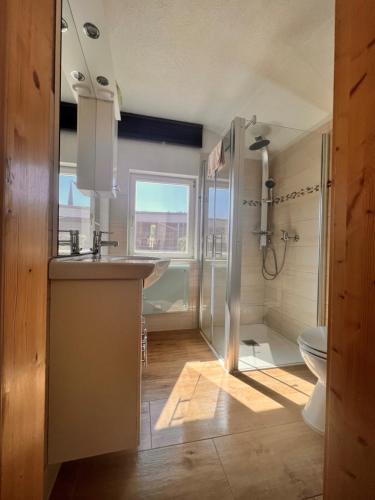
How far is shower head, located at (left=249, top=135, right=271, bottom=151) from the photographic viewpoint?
85.9 inches

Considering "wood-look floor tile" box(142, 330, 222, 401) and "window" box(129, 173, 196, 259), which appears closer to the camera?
"wood-look floor tile" box(142, 330, 222, 401)

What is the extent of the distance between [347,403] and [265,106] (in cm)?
225

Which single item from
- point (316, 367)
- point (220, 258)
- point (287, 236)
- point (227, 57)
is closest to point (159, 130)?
point (227, 57)

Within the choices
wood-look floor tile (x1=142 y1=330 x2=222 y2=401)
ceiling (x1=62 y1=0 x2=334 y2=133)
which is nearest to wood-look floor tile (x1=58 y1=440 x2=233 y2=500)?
wood-look floor tile (x1=142 y1=330 x2=222 y2=401)

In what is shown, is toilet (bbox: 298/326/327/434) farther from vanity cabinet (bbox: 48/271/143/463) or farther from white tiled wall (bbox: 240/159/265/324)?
white tiled wall (bbox: 240/159/265/324)

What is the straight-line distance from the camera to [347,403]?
1.88ft

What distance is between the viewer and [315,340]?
127cm

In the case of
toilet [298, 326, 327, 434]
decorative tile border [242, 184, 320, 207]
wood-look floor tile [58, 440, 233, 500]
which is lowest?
wood-look floor tile [58, 440, 233, 500]

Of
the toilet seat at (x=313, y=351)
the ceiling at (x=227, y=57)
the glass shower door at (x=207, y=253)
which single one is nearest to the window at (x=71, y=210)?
the ceiling at (x=227, y=57)

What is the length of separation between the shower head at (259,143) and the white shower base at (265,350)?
6.23ft

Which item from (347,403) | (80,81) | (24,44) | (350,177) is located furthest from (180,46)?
(347,403)

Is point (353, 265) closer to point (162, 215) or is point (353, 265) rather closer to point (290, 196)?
point (290, 196)

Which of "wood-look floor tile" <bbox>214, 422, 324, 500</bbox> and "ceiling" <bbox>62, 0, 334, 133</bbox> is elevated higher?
"ceiling" <bbox>62, 0, 334, 133</bbox>

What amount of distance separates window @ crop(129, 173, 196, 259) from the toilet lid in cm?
158
